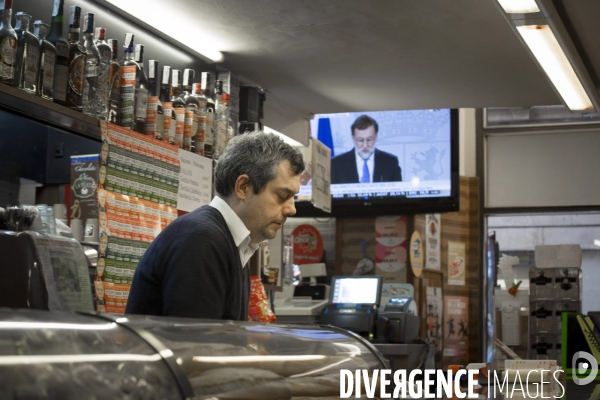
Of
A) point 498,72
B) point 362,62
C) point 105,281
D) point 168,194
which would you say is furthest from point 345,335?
point 498,72

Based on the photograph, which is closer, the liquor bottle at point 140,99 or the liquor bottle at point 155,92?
the liquor bottle at point 140,99

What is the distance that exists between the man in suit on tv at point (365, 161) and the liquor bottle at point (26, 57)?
6211mm

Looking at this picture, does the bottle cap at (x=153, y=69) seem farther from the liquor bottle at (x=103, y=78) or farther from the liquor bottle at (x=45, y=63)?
the liquor bottle at (x=45, y=63)

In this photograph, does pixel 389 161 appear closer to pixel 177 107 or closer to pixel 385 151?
pixel 385 151

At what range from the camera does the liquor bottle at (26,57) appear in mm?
2678

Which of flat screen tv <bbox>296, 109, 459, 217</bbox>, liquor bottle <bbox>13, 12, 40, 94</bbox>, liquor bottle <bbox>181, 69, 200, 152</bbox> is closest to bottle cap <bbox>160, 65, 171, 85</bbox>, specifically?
liquor bottle <bbox>181, 69, 200, 152</bbox>

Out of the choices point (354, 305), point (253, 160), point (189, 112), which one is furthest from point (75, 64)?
point (354, 305)

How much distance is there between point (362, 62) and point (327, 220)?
6.24 meters

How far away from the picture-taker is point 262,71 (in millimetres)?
4258

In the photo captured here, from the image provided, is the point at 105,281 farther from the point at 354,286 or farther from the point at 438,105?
the point at 354,286

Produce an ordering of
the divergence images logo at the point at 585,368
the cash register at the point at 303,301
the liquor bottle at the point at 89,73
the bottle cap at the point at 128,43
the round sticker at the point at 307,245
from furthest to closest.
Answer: the round sticker at the point at 307,245 < the cash register at the point at 303,301 < the divergence images logo at the point at 585,368 < the bottle cap at the point at 128,43 < the liquor bottle at the point at 89,73

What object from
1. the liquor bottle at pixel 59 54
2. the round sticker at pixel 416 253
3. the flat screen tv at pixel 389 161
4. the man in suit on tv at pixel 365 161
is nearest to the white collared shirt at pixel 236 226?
the liquor bottle at pixel 59 54

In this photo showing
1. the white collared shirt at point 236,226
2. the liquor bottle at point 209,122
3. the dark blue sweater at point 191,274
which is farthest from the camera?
the liquor bottle at point 209,122

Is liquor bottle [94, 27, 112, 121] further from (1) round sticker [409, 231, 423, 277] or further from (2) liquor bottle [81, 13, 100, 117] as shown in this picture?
(1) round sticker [409, 231, 423, 277]
